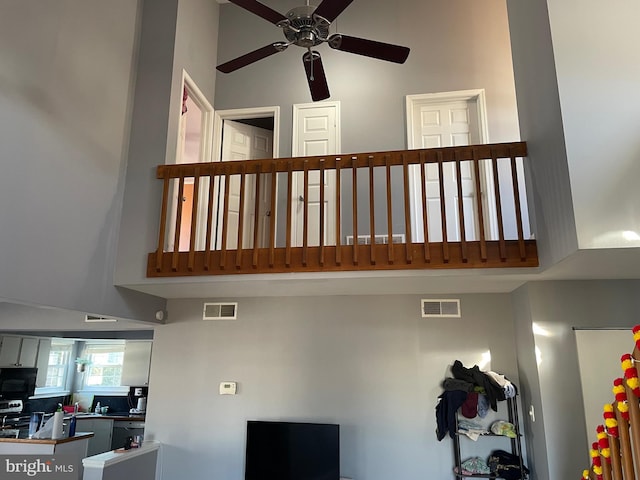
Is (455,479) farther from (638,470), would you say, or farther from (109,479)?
(109,479)

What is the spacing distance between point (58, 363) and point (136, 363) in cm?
149

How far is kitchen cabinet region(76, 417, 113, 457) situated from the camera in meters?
6.68

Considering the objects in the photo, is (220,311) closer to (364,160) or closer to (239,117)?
(364,160)

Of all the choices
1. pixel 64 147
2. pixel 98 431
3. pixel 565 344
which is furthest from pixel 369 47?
pixel 98 431

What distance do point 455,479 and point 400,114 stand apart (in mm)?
4108

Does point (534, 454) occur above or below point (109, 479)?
above

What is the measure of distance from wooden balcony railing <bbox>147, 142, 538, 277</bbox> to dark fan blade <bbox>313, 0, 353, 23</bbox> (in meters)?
1.26

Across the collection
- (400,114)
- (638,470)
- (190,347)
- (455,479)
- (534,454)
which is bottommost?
(455,479)

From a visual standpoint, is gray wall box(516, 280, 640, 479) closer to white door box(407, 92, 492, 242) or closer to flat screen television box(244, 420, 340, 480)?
white door box(407, 92, 492, 242)

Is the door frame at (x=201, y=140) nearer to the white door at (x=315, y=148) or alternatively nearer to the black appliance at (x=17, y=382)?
the white door at (x=315, y=148)

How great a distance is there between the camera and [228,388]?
464 centimetres

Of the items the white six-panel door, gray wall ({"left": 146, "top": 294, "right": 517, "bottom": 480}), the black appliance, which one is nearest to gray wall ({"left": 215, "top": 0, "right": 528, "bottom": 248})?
the white six-panel door

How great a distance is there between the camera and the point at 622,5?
3006mm

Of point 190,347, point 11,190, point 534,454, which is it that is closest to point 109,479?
point 190,347
